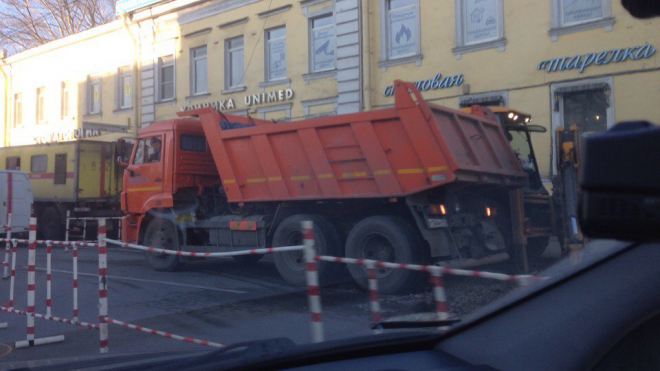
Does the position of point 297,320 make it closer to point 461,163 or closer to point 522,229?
point 461,163

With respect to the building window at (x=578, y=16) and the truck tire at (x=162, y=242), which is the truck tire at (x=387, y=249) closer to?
the truck tire at (x=162, y=242)

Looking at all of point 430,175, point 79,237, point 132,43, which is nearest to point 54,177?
point 79,237

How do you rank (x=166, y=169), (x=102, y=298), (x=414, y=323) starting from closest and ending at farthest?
(x=414, y=323)
(x=102, y=298)
(x=166, y=169)

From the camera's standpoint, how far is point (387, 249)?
358 inches

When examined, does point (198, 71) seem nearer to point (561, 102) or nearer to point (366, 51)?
point (366, 51)

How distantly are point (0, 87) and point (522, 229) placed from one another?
29.8 m

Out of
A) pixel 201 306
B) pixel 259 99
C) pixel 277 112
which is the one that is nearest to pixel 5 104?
pixel 259 99

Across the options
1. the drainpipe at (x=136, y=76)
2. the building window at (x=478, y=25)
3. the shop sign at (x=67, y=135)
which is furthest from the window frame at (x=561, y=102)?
the shop sign at (x=67, y=135)

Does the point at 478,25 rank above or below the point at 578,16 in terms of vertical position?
above

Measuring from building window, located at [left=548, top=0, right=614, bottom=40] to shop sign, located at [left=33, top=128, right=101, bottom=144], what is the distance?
18.6 m

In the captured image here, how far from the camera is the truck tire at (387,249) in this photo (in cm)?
840

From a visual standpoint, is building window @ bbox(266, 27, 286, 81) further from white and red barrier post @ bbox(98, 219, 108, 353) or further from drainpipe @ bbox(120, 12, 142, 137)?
white and red barrier post @ bbox(98, 219, 108, 353)

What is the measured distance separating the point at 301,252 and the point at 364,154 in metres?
1.84

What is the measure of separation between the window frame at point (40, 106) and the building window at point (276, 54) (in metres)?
14.1
